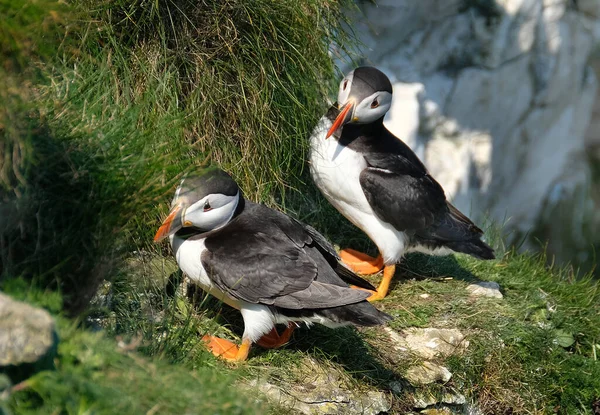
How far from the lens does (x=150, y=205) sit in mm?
3143

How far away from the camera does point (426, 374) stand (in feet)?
13.3

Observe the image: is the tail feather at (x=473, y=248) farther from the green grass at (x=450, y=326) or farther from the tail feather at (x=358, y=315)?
the tail feather at (x=358, y=315)

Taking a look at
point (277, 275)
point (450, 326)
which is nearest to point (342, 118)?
point (277, 275)

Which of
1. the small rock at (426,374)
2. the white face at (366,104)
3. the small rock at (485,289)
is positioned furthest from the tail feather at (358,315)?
the small rock at (485,289)

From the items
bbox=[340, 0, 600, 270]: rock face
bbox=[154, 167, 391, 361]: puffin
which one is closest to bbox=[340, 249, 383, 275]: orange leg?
bbox=[154, 167, 391, 361]: puffin

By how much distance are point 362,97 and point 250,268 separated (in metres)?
1.39

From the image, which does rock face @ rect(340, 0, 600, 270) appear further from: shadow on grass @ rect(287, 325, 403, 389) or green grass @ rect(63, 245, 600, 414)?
shadow on grass @ rect(287, 325, 403, 389)

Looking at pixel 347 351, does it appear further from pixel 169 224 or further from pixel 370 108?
pixel 370 108

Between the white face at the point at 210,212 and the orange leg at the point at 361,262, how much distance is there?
1319 mm

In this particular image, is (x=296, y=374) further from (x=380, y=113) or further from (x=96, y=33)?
(x=96, y=33)

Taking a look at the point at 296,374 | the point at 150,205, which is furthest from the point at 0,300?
the point at 296,374

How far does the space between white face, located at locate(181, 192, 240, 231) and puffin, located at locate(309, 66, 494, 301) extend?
3.09 ft

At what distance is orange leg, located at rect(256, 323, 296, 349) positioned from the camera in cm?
387

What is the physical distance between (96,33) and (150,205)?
149cm
